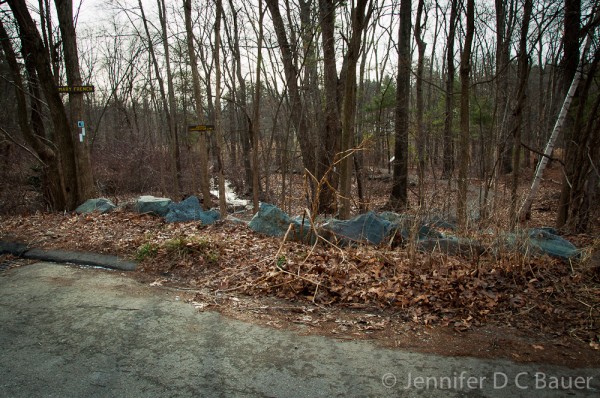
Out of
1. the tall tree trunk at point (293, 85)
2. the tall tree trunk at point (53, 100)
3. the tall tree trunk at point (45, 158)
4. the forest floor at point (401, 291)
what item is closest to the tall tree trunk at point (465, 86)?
the forest floor at point (401, 291)

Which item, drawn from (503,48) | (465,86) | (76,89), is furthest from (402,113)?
(76,89)

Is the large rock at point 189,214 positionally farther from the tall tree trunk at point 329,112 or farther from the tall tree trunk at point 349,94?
the tall tree trunk at point 329,112

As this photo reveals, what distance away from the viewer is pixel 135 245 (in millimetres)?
5824

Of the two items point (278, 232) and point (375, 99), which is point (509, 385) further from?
point (375, 99)

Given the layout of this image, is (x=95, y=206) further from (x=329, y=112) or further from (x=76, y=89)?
(x=329, y=112)

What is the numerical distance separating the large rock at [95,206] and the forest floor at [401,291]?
2507mm

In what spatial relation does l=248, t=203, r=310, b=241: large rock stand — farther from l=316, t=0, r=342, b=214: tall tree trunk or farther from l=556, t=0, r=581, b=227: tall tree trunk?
l=556, t=0, r=581, b=227: tall tree trunk

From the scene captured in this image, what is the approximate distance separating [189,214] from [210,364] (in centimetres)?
505

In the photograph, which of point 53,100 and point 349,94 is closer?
point 349,94

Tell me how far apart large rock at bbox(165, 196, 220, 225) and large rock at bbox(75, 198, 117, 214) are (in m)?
1.67

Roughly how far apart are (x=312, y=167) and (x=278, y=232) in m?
3.95

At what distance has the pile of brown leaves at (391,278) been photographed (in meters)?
3.55

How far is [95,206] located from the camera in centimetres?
856

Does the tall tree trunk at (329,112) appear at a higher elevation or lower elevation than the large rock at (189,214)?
higher
